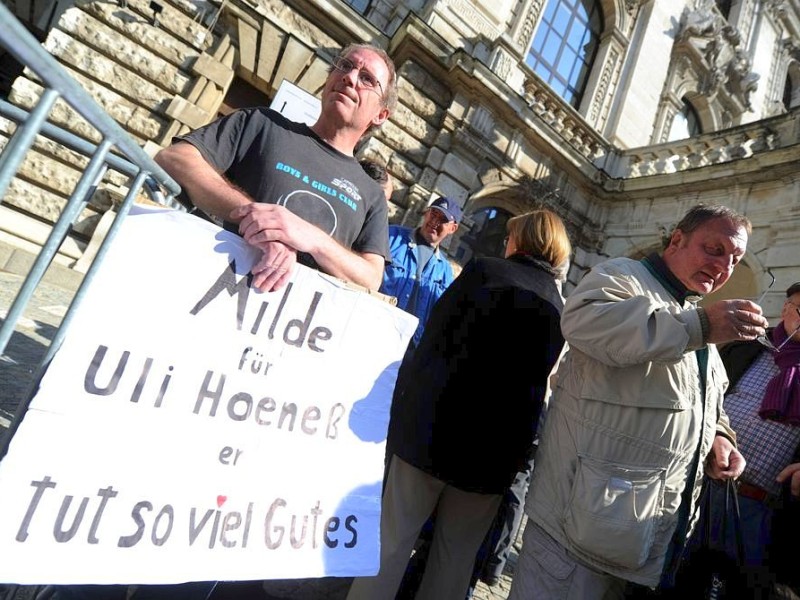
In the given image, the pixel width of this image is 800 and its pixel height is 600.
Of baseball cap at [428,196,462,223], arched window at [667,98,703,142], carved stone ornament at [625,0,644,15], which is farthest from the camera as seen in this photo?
arched window at [667,98,703,142]

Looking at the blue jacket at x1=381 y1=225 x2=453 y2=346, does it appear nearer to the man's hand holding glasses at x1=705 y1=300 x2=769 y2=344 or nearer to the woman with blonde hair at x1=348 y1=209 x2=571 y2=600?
the woman with blonde hair at x1=348 y1=209 x2=571 y2=600

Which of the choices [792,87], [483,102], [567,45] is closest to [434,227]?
[483,102]

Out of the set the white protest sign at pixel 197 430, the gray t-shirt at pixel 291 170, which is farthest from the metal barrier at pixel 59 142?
the gray t-shirt at pixel 291 170

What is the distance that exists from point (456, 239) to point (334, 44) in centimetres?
343

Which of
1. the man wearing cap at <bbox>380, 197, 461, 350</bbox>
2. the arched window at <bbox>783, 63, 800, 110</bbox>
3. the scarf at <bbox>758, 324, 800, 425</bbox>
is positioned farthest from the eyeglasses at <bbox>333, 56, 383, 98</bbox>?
the arched window at <bbox>783, 63, 800, 110</bbox>

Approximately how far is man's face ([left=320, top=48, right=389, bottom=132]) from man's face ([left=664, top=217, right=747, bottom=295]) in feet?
4.02

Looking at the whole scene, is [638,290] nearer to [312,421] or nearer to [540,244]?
[540,244]

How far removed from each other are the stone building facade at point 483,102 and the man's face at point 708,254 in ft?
16.1

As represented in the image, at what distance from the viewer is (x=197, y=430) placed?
92 centimetres

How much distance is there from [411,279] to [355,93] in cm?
148

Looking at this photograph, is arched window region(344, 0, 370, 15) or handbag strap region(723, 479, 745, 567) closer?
handbag strap region(723, 479, 745, 567)

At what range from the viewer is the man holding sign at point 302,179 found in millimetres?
1042

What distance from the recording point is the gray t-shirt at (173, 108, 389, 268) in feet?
3.98

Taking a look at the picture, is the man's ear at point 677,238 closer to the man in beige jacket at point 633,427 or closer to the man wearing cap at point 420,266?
the man in beige jacket at point 633,427
